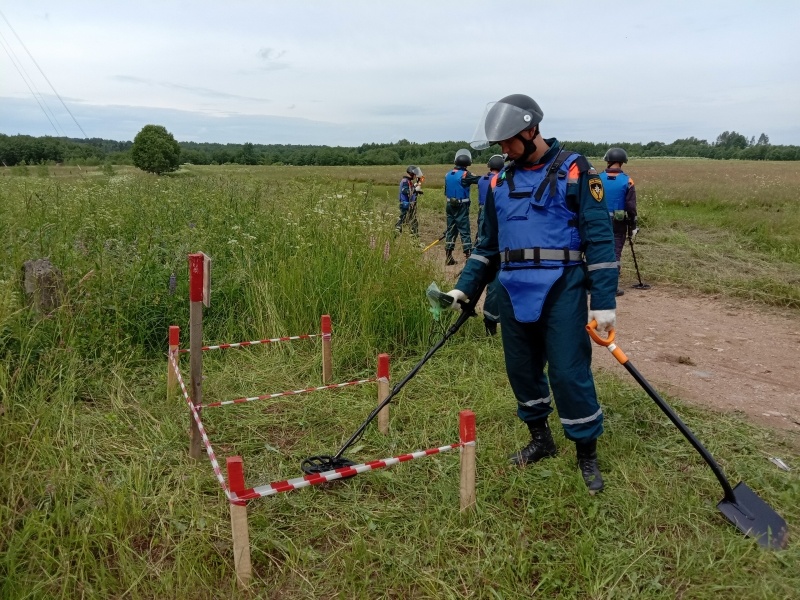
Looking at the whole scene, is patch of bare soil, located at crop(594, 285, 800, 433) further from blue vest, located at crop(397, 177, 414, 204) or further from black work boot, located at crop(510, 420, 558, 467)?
blue vest, located at crop(397, 177, 414, 204)

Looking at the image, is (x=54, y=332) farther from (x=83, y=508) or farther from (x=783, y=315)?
(x=783, y=315)

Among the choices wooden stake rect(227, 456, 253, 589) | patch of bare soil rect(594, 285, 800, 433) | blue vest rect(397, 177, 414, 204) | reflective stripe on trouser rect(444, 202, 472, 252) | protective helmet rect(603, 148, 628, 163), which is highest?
protective helmet rect(603, 148, 628, 163)

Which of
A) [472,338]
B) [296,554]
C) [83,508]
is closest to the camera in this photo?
[296,554]

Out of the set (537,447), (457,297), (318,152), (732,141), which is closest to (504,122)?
(457,297)

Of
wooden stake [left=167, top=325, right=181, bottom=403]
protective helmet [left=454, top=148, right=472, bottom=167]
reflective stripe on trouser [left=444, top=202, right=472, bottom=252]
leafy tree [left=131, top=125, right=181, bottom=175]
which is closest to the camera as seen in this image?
wooden stake [left=167, top=325, right=181, bottom=403]

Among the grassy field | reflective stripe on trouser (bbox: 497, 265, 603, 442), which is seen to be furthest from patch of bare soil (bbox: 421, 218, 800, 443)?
reflective stripe on trouser (bbox: 497, 265, 603, 442)

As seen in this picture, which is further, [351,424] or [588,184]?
[351,424]

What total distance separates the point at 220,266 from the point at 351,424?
2.61 metres

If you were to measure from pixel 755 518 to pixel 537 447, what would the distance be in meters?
1.12

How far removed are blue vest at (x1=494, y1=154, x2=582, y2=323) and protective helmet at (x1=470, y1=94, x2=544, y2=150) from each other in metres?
0.23

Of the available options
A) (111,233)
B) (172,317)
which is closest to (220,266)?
(172,317)

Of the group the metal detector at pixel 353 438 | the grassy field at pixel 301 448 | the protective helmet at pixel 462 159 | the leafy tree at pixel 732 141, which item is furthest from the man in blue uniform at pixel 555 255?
the leafy tree at pixel 732 141

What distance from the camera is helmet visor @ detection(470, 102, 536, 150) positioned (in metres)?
2.90

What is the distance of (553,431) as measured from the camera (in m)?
3.73
